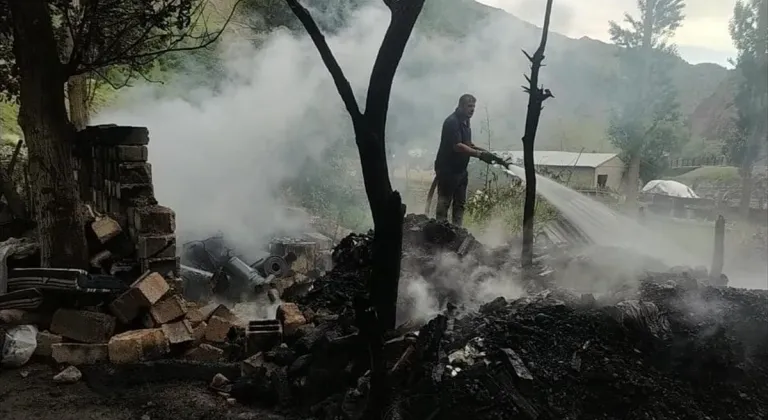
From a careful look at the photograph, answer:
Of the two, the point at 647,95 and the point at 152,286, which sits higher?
the point at 647,95

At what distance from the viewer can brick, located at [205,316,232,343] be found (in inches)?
172

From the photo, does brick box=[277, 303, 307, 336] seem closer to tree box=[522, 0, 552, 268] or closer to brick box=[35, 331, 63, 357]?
brick box=[35, 331, 63, 357]

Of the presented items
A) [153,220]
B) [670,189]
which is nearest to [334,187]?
[153,220]

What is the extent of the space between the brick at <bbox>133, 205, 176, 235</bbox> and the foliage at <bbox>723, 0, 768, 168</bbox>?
1382 centimetres

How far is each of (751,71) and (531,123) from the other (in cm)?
1104

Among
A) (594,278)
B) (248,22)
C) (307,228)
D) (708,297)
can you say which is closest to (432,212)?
(307,228)

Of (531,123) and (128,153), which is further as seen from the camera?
(531,123)

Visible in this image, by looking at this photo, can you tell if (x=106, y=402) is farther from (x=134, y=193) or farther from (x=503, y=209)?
(x=503, y=209)

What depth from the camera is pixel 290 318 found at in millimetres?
4422

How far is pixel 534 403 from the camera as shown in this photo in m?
3.05

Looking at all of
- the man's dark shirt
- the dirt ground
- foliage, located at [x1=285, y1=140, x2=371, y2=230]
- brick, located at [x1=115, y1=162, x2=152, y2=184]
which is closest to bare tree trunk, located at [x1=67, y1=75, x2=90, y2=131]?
brick, located at [x1=115, y1=162, x2=152, y2=184]

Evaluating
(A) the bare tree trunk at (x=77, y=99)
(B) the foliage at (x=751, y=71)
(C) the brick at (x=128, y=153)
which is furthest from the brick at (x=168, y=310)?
(B) the foliage at (x=751, y=71)

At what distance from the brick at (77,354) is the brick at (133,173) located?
4.96ft

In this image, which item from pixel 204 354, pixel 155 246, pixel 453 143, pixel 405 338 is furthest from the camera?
pixel 453 143
